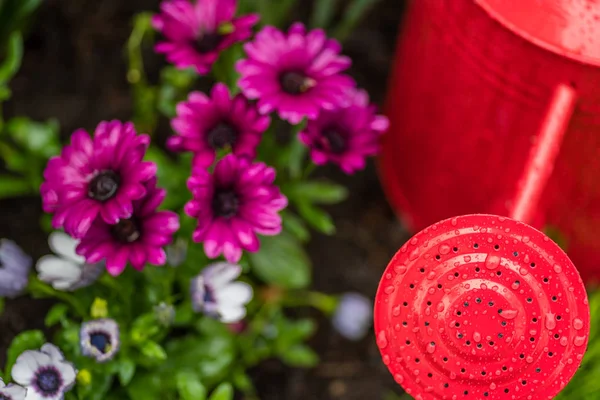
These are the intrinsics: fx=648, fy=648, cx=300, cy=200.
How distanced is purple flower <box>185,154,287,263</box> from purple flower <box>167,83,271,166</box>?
52mm

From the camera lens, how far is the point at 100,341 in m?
0.84

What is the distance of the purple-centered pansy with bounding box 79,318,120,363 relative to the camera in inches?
32.7

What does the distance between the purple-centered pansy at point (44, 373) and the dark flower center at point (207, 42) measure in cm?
48

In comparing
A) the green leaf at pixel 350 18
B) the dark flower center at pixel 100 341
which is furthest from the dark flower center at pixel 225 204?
the green leaf at pixel 350 18

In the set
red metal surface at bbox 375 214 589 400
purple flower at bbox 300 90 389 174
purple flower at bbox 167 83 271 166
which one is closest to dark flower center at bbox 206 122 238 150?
purple flower at bbox 167 83 271 166

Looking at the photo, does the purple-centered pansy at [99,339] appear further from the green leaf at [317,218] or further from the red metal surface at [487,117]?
the red metal surface at [487,117]

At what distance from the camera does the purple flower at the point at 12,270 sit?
0.90 meters

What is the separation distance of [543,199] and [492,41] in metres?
0.31

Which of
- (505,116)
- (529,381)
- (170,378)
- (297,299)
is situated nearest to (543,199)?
(505,116)

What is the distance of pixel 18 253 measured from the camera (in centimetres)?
92

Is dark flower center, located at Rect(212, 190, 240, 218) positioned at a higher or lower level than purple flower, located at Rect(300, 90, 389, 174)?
lower

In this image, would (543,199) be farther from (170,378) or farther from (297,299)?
(170,378)

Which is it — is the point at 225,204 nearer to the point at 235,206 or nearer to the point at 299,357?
the point at 235,206

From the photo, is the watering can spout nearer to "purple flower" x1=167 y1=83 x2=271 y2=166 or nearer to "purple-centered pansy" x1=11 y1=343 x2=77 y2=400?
"purple flower" x1=167 y1=83 x2=271 y2=166
